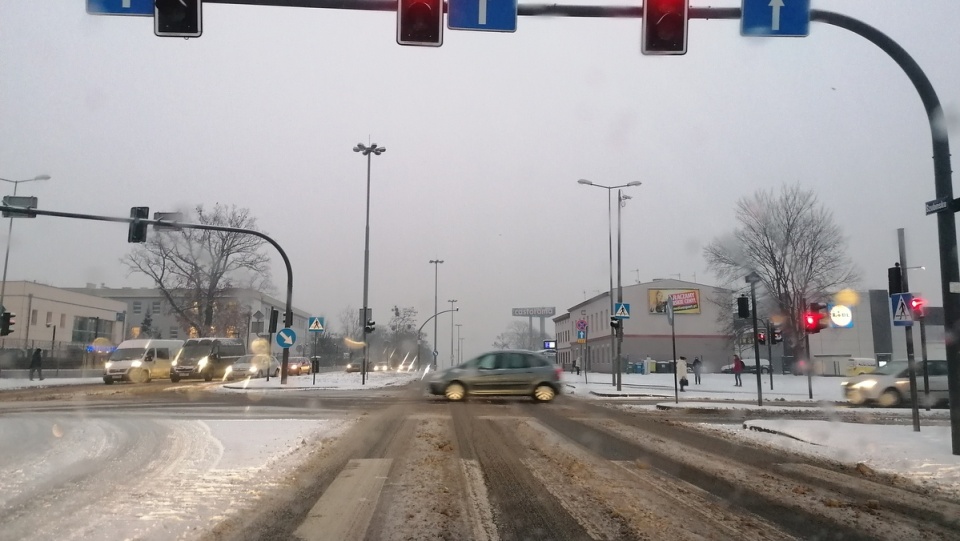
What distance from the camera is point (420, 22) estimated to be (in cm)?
830

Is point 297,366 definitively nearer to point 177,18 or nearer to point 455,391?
point 455,391

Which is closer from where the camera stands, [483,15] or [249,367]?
[483,15]

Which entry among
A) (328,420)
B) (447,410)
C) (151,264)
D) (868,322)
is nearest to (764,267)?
(868,322)

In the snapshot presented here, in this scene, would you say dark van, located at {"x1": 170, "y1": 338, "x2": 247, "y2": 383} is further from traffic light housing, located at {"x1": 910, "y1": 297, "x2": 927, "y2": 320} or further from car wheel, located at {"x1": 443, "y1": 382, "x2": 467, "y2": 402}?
traffic light housing, located at {"x1": 910, "y1": 297, "x2": 927, "y2": 320}

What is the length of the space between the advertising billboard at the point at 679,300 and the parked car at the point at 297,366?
38584mm

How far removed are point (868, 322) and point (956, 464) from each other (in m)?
68.5

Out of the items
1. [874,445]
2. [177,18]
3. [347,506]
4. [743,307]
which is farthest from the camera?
[743,307]

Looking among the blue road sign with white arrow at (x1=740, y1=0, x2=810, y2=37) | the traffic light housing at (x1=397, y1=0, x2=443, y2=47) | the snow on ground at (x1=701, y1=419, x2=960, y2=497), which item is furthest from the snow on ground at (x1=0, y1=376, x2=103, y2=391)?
the blue road sign with white arrow at (x1=740, y1=0, x2=810, y2=37)

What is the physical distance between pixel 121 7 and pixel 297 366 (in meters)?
41.7

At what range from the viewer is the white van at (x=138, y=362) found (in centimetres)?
3438

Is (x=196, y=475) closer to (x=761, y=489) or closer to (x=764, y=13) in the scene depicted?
(x=761, y=489)

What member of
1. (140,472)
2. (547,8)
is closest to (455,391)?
(140,472)

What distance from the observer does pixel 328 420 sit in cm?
1427

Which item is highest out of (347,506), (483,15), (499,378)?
(483,15)
